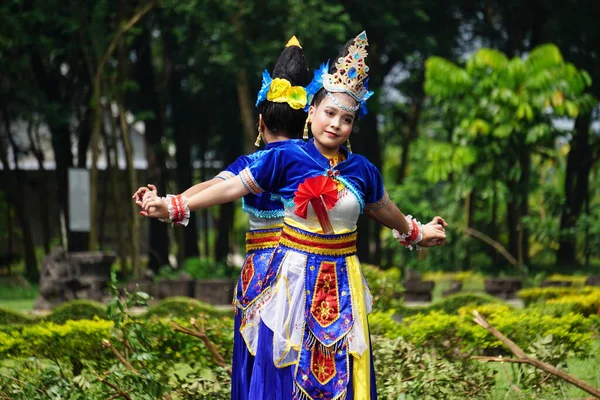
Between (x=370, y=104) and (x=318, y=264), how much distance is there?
59.5 feet

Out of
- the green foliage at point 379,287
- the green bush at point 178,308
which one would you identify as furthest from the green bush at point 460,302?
the green bush at point 178,308

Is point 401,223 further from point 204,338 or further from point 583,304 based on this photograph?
point 583,304

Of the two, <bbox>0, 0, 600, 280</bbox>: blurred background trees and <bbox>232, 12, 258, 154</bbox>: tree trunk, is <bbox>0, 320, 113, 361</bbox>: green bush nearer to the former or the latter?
<bbox>0, 0, 600, 280</bbox>: blurred background trees

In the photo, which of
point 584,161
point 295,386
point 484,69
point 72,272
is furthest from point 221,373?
point 584,161

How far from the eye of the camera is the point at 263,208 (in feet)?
18.1

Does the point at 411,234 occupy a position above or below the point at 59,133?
below

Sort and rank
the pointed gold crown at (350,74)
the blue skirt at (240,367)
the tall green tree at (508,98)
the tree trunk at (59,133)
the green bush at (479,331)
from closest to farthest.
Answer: the pointed gold crown at (350,74) < the blue skirt at (240,367) < the green bush at (479,331) < the tall green tree at (508,98) < the tree trunk at (59,133)

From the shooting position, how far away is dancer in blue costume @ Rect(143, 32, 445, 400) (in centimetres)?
497

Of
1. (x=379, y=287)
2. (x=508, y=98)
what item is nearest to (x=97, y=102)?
(x=508, y=98)

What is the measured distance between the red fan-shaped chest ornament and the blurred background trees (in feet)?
49.2

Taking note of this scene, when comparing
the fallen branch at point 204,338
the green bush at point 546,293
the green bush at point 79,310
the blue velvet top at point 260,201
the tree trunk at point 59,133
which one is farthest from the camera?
the tree trunk at point 59,133

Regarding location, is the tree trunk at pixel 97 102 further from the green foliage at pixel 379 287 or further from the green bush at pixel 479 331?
the green bush at pixel 479 331

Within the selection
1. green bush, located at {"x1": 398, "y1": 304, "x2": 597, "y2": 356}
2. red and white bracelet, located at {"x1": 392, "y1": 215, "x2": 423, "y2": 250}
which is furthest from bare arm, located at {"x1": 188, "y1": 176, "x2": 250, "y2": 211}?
green bush, located at {"x1": 398, "y1": 304, "x2": 597, "y2": 356}

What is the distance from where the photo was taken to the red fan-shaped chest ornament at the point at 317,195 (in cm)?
491
